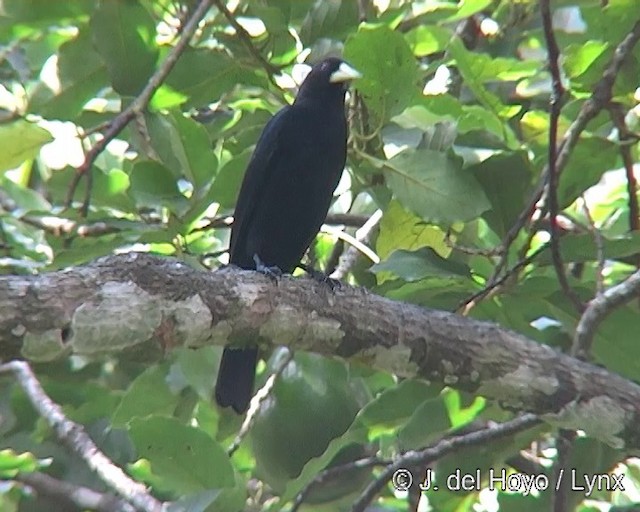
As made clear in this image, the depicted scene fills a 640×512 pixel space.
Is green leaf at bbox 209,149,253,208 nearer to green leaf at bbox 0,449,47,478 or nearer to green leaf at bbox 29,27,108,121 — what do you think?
green leaf at bbox 29,27,108,121

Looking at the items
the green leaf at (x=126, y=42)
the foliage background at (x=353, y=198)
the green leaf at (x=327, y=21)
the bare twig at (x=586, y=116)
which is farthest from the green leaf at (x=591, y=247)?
the green leaf at (x=126, y=42)

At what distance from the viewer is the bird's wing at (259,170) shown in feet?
10.8

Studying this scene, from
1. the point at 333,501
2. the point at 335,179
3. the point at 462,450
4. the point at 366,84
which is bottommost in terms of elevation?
the point at 333,501

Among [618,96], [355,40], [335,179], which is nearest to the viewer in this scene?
[355,40]

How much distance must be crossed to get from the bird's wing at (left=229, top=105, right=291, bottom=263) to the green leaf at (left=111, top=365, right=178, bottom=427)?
21.7 inches

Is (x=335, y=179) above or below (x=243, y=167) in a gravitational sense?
below

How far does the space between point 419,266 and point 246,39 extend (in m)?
0.83

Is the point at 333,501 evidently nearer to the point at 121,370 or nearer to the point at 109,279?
the point at 121,370

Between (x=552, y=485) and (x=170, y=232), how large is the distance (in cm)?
113

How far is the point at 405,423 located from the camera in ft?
8.80

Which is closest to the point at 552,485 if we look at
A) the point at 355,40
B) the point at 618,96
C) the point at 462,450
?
the point at 462,450

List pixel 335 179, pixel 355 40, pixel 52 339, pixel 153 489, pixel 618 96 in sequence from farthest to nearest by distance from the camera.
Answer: pixel 335 179
pixel 153 489
pixel 618 96
pixel 355 40
pixel 52 339

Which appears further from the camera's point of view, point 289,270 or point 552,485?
point 289,270

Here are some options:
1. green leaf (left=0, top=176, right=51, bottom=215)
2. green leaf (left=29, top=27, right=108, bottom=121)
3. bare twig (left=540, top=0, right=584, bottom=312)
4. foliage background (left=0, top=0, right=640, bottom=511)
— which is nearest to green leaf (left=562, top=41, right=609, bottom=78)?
foliage background (left=0, top=0, right=640, bottom=511)
